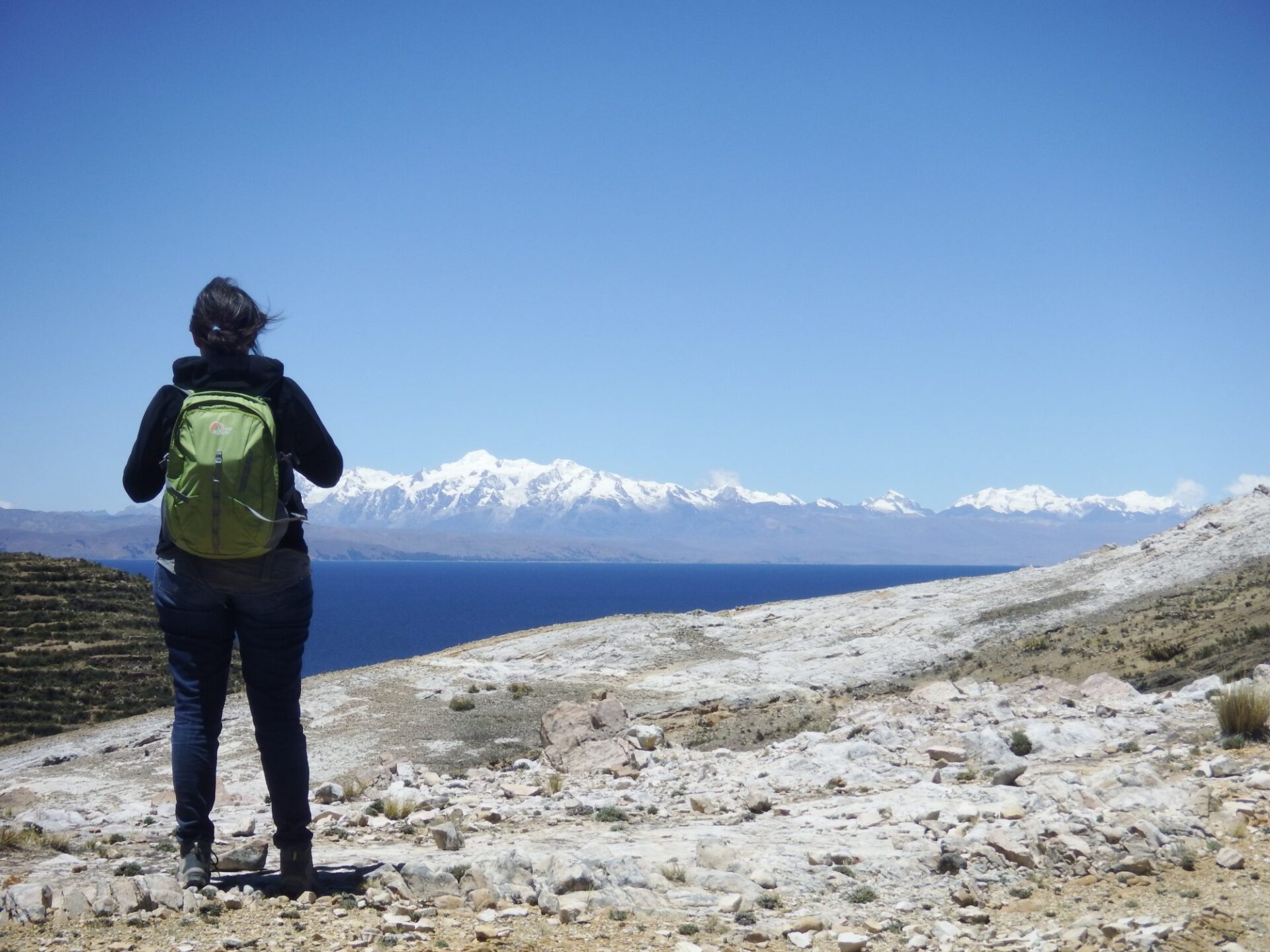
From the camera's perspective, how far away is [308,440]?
527 centimetres

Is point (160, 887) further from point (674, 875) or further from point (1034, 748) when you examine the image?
point (1034, 748)

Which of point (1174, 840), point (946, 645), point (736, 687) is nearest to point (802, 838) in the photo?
point (1174, 840)

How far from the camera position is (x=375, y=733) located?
19578mm

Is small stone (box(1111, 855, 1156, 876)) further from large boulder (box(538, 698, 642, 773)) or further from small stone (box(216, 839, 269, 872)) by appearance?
large boulder (box(538, 698, 642, 773))

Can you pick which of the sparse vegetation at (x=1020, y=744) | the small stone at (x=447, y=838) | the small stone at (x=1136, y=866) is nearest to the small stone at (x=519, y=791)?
the small stone at (x=447, y=838)

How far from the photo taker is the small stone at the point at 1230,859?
597 centimetres

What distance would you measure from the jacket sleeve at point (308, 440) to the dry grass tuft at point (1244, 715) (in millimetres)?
8096

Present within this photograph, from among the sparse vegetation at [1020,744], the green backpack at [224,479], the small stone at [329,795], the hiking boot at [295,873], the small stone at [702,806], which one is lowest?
the small stone at [329,795]

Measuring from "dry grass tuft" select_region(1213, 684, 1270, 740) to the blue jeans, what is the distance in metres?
7.97

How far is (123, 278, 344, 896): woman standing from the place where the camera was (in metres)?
4.91

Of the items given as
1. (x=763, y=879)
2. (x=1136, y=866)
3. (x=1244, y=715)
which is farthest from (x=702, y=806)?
(x=1244, y=715)

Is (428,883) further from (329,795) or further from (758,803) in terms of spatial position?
(329,795)

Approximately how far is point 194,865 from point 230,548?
1.73 meters

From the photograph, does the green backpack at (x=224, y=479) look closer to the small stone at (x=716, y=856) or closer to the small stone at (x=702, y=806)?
the small stone at (x=716, y=856)
